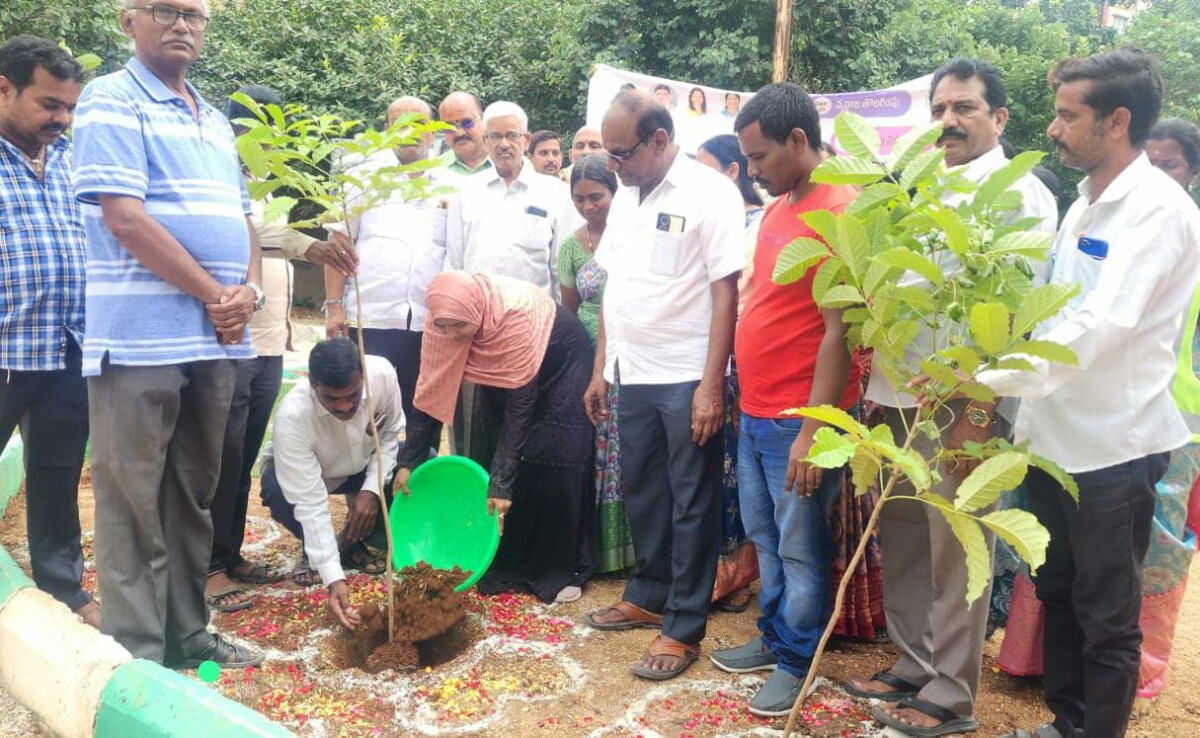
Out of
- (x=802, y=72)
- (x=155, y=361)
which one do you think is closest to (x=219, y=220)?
(x=155, y=361)

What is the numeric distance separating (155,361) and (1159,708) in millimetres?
3482

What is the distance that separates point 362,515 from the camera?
3896 mm

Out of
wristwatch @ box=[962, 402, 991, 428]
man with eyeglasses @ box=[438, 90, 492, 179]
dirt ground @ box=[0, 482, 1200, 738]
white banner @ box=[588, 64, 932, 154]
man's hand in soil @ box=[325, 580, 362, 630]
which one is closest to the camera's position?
wristwatch @ box=[962, 402, 991, 428]

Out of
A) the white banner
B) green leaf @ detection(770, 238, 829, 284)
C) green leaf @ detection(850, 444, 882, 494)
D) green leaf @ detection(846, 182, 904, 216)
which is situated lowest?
green leaf @ detection(850, 444, 882, 494)

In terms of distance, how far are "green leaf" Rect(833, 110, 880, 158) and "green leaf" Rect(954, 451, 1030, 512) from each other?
0.71m

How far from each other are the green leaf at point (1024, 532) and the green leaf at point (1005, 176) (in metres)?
0.67

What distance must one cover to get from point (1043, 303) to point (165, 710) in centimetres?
226

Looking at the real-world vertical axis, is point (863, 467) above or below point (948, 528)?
above

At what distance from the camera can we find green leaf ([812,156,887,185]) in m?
1.94

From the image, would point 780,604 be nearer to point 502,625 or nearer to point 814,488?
point 814,488

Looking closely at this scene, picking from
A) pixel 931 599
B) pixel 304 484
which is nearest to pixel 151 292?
pixel 304 484

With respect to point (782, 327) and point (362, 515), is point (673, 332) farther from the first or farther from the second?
point (362, 515)

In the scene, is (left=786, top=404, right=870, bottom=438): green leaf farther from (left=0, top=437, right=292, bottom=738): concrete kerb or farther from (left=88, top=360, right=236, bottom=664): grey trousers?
(left=88, top=360, right=236, bottom=664): grey trousers

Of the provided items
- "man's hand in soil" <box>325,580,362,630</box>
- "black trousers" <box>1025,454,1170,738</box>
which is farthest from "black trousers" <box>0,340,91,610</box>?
"black trousers" <box>1025,454,1170,738</box>
